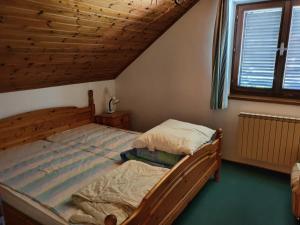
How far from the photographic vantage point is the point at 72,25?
218 cm

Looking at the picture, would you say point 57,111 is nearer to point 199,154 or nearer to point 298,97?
point 199,154

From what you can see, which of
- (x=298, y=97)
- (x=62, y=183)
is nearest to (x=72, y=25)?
(x=62, y=183)

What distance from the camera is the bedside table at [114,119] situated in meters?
3.53

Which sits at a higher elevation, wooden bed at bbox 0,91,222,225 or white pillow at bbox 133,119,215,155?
white pillow at bbox 133,119,215,155

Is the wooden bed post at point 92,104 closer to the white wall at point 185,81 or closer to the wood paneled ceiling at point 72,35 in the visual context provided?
the wood paneled ceiling at point 72,35

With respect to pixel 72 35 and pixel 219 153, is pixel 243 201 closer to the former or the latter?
pixel 219 153

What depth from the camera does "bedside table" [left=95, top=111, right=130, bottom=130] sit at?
3.53 metres

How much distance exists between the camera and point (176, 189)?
6.08 ft

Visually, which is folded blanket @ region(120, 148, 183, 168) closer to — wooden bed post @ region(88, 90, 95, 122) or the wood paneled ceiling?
the wood paneled ceiling

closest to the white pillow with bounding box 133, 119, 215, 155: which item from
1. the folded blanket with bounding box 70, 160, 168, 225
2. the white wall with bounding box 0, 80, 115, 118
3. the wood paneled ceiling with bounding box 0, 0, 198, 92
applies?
the folded blanket with bounding box 70, 160, 168, 225

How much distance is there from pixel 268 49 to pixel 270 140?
1073 mm

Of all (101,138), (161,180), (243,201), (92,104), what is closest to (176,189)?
(161,180)

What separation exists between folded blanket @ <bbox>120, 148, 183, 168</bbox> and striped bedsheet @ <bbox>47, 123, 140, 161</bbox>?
152 mm

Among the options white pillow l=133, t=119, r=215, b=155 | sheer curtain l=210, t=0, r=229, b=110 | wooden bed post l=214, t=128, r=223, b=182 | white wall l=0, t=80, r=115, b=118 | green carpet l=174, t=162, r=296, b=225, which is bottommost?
green carpet l=174, t=162, r=296, b=225
